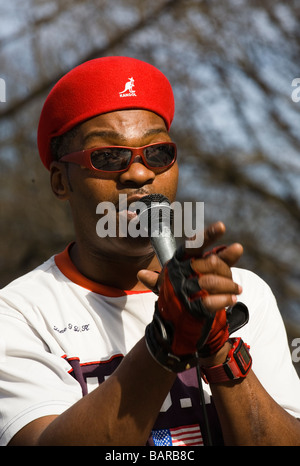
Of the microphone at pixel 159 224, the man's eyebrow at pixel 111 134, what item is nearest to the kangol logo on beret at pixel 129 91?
the man's eyebrow at pixel 111 134

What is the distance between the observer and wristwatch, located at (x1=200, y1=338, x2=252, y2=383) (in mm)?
1788

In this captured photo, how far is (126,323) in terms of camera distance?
222cm

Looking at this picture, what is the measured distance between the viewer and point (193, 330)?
1551mm

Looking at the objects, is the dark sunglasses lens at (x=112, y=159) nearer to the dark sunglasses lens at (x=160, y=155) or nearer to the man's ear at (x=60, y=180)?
the dark sunglasses lens at (x=160, y=155)

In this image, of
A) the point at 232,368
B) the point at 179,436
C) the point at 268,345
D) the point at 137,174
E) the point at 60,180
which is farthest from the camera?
the point at 60,180

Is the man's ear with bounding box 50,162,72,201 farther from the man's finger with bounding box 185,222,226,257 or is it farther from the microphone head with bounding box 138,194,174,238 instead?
the man's finger with bounding box 185,222,226,257

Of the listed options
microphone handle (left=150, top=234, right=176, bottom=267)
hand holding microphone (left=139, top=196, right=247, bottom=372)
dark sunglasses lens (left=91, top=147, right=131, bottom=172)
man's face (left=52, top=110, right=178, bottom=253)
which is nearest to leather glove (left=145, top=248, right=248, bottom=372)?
hand holding microphone (left=139, top=196, right=247, bottom=372)

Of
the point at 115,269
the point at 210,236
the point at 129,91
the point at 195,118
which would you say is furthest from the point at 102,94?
the point at 195,118

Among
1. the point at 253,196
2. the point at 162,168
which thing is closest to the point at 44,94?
the point at 253,196

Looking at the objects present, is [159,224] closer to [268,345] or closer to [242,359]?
[242,359]

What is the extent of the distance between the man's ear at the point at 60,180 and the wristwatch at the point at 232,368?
37.6 inches

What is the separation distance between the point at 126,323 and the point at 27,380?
445 millimetres

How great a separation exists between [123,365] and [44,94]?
5885mm

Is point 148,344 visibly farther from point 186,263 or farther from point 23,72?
point 23,72
